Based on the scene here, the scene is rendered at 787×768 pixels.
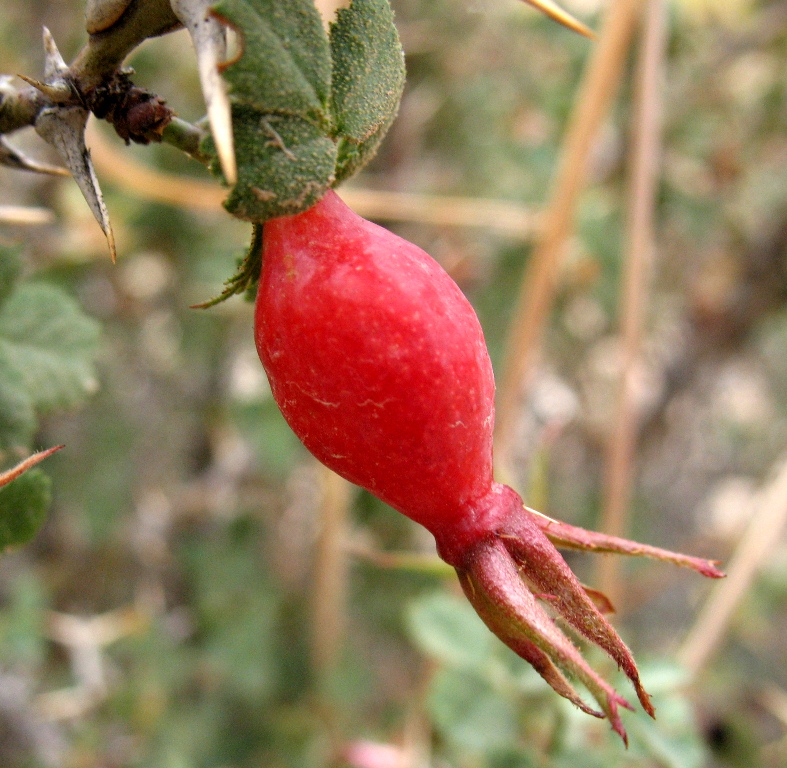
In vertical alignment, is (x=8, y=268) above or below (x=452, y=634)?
above

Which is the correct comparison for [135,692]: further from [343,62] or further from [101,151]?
[343,62]

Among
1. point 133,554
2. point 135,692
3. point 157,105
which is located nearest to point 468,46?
point 133,554

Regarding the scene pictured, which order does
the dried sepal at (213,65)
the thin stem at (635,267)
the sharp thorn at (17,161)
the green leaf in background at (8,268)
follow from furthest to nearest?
the thin stem at (635,267) → the green leaf in background at (8,268) → the sharp thorn at (17,161) → the dried sepal at (213,65)

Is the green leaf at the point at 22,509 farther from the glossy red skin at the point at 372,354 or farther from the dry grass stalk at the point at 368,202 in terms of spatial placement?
the dry grass stalk at the point at 368,202

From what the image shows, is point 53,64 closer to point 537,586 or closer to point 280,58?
point 280,58

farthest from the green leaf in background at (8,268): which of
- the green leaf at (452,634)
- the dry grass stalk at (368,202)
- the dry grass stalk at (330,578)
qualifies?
the dry grass stalk at (330,578)

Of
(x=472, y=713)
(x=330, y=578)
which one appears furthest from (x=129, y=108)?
(x=330, y=578)

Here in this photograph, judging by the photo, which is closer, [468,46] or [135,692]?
[135,692]
